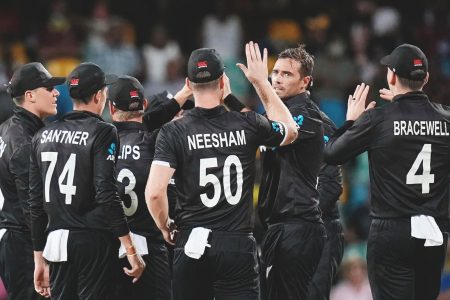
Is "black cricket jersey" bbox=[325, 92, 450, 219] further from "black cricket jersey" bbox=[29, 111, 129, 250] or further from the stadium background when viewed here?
the stadium background

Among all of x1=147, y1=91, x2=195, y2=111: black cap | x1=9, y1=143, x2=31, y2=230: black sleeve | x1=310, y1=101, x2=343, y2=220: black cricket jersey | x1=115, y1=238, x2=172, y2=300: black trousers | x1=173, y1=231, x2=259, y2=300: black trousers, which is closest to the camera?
x1=173, y1=231, x2=259, y2=300: black trousers

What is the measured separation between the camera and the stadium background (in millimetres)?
15336

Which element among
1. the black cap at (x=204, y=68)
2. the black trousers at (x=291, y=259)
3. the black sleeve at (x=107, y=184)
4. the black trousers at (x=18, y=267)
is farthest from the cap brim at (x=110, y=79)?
the black trousers at (x=291, y=259)

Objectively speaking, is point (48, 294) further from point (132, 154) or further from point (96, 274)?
point (132, 154)

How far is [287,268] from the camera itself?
7.73 m

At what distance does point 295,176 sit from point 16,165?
2.29 m

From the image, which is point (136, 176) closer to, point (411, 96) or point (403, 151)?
point (403, 151)

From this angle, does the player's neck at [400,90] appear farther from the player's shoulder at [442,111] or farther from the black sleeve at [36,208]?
the black sleeve at [36,208]

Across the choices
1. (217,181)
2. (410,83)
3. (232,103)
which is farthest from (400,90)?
(217,181)

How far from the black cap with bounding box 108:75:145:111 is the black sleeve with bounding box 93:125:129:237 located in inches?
34.6

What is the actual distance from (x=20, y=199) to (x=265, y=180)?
6.67ft

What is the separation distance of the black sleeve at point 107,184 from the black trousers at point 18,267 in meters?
1.17

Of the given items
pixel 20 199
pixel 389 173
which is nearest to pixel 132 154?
pixel 20 199

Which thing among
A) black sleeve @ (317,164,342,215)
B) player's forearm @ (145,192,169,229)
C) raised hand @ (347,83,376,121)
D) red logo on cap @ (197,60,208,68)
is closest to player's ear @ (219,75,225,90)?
red logo on cap @ (197,60,208,68)
